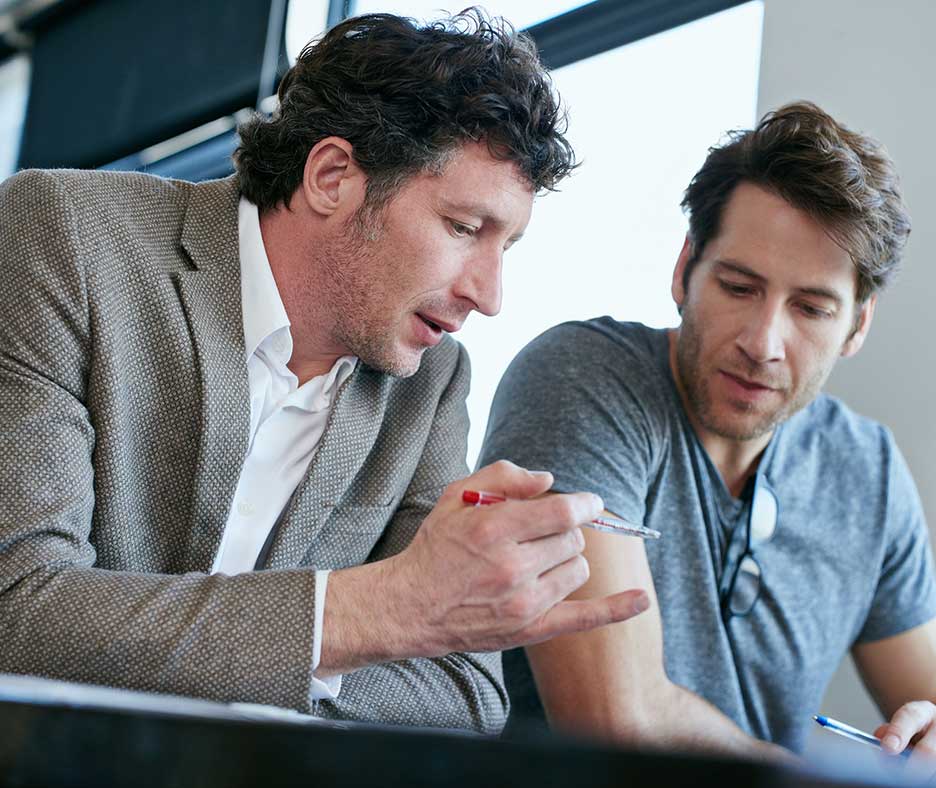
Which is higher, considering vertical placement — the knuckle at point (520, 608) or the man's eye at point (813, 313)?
the man's eye at point (813, 313)

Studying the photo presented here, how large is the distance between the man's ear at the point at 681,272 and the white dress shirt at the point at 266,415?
657 mm

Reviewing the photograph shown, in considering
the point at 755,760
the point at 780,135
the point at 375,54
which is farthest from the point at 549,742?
the point at 780,135

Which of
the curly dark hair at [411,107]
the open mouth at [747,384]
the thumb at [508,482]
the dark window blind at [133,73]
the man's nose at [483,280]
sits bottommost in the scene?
the thumb at [508,482]

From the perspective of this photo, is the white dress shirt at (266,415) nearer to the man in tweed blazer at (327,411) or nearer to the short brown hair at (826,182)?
the man in tweed blazer at (327,411)

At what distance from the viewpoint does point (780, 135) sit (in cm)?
171

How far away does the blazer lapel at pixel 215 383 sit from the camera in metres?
1.25

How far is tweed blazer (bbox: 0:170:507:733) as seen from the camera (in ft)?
3.38

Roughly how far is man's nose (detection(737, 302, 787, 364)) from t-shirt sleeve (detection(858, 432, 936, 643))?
36 cm

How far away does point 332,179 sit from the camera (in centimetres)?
149

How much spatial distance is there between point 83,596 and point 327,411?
480 millimetres

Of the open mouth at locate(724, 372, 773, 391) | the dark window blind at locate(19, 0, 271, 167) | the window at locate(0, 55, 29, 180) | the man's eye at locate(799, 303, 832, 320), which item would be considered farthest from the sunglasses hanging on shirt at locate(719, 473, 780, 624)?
the window at locate(0, 55, 29, 180)

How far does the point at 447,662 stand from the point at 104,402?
516 mm

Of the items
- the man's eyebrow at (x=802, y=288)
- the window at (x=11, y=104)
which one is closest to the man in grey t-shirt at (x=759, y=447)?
the man's eyebrow at (x=802, y=288)

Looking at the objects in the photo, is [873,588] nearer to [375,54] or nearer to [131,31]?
[375,54]
